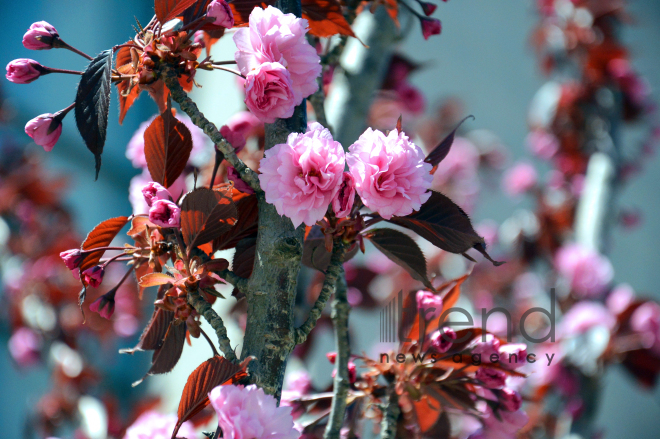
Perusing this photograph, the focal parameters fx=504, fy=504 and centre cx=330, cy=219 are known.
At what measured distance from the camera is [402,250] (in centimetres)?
52

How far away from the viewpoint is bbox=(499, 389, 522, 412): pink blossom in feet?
1.96

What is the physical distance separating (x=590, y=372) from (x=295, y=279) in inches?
43.8

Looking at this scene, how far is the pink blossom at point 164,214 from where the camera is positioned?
456 mm

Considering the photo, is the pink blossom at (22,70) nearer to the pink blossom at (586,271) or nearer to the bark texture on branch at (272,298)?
the bark texture on branch at (272,298)

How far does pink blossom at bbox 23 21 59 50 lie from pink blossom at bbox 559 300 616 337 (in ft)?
4.35

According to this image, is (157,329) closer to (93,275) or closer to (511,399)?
(93,275)

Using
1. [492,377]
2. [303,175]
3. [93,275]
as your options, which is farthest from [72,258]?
[492,377]

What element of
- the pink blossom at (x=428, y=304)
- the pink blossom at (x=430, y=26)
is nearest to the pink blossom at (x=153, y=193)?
the pink blossom at (x=428, y=304)

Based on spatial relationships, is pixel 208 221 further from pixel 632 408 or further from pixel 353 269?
pixel 632 408

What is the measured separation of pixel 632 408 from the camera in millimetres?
2570

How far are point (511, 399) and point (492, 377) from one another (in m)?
0.05

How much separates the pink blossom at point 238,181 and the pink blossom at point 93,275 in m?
0.16

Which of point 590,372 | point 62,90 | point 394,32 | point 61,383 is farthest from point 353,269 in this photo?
point 62,90

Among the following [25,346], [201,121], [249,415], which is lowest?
[25,346]
